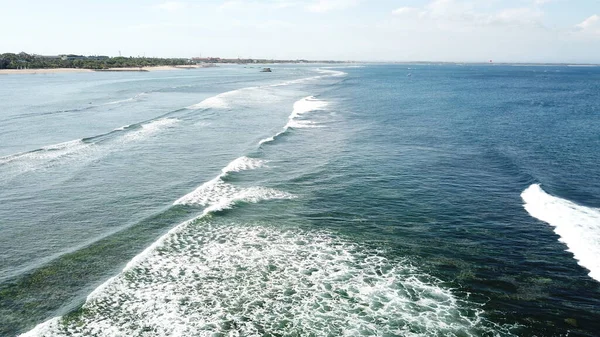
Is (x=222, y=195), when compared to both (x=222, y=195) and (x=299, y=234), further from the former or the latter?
(x=299, y=234)

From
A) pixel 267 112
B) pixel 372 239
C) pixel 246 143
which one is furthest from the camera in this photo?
pixel 267 112

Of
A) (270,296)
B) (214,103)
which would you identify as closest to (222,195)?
(270,296)

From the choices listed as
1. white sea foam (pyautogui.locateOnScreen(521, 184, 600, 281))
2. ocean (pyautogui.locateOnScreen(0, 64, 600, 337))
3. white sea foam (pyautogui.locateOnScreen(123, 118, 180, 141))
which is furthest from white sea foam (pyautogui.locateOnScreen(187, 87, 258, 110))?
white sea foam (pyautogui.locateOnScreen(521, 184, 600, 281))

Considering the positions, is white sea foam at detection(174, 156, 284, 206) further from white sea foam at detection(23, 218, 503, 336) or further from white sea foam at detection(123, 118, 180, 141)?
white sea foam at detection(123, 118, 180, 141)

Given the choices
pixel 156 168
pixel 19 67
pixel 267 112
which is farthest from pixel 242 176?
pixel 19 67

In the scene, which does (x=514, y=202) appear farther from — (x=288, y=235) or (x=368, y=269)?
(x=288, y=235)

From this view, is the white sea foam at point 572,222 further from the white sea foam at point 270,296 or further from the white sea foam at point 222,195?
the white sea foam at point 222,195
